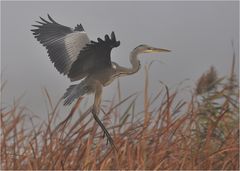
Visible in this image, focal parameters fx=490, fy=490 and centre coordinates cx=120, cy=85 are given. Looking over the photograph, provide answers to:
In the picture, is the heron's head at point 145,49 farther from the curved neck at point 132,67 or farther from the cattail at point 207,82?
the cattail at point 207,82

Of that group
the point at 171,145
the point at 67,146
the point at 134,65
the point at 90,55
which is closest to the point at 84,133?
the point at 67,146

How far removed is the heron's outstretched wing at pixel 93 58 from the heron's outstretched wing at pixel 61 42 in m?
0.31

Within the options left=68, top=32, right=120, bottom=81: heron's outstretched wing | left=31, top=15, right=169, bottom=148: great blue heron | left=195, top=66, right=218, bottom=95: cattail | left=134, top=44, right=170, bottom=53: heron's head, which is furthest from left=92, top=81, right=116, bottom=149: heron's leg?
left=195, top=66, right=218, bottom=95: cattail

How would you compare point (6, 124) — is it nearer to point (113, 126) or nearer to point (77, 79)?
point (113, 126)

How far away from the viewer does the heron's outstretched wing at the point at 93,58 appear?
2.48 metres

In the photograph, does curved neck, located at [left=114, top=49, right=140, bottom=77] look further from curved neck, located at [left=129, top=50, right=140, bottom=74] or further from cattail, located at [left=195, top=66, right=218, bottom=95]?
cattail, located at [left=195, top=66, right=218, bottom=95]

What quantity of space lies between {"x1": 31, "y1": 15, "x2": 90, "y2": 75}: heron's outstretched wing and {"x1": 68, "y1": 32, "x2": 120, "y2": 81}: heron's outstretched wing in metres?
0.31

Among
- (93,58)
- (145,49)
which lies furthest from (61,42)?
(93,58)

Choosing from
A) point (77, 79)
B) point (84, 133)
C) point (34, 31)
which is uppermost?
point (34, 31)

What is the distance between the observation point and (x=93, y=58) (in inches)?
98.1

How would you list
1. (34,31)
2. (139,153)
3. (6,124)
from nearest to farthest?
(34,31) < (139,153) < (6,124)

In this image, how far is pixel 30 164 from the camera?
377cm

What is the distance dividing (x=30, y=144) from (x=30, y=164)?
0.18m

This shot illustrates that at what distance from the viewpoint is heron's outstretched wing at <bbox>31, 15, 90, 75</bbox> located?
2957 millimetres
